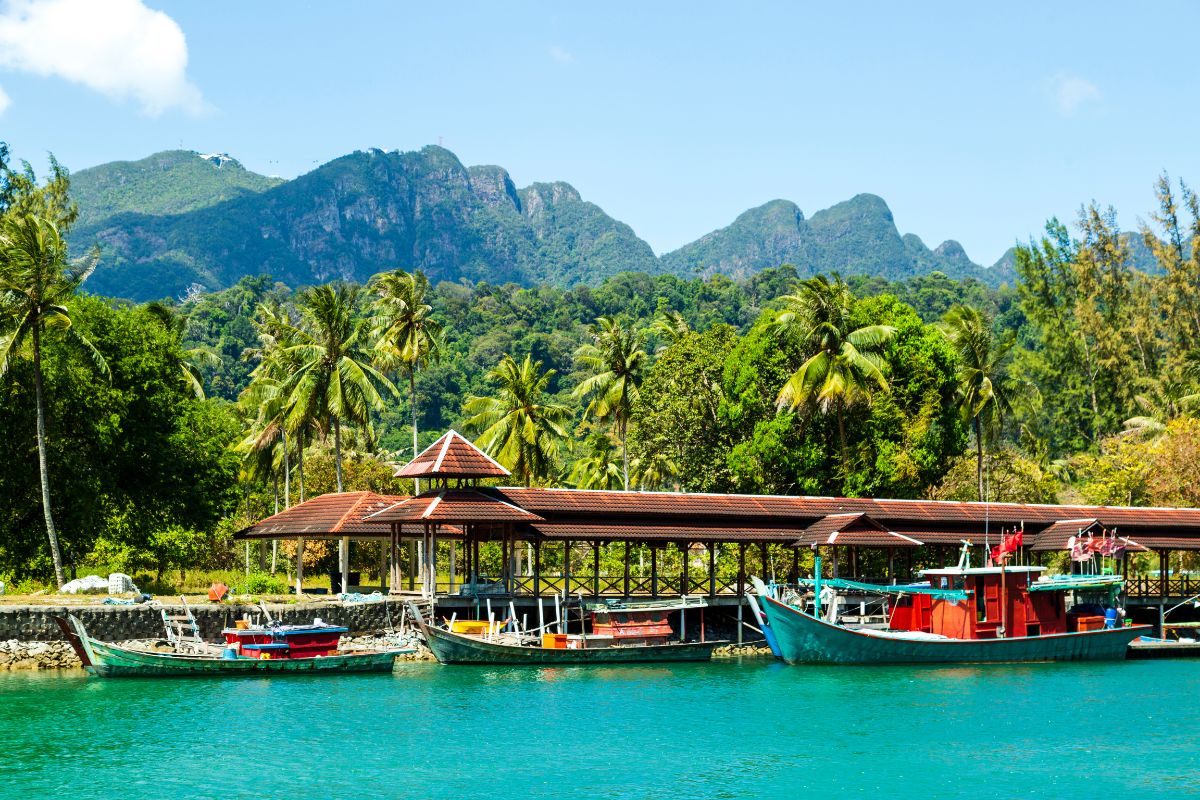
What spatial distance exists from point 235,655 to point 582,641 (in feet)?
32.8

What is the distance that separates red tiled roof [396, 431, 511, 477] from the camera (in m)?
40.1

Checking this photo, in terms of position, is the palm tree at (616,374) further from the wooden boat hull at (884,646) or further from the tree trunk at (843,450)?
the wooden boat hull at (884,646)

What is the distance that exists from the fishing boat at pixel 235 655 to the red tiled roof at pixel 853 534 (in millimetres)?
13708

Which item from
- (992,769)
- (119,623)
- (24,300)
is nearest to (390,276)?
(24,300)

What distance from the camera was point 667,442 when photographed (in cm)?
5838

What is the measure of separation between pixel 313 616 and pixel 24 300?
13007mm

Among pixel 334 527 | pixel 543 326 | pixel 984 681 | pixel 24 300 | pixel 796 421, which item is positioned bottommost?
pixel 984 681

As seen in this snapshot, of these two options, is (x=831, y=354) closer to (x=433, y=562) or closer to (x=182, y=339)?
(x=433, y=562)

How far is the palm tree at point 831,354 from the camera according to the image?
171 feet

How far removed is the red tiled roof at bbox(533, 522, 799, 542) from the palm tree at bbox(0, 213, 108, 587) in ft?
49.4

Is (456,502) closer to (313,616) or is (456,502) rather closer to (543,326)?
(313,616)

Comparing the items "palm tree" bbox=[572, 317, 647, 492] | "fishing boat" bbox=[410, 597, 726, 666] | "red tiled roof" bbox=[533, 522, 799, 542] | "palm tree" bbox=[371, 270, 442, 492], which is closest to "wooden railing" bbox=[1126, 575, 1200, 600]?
"red tiled roof" bbox=[533, 522, 799, 542]

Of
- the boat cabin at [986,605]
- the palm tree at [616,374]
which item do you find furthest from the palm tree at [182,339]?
the boat cabin at [986,605]

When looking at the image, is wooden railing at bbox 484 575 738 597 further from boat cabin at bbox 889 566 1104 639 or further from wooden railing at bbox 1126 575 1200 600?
wooden railing at bbox 1126 575 1200 600
